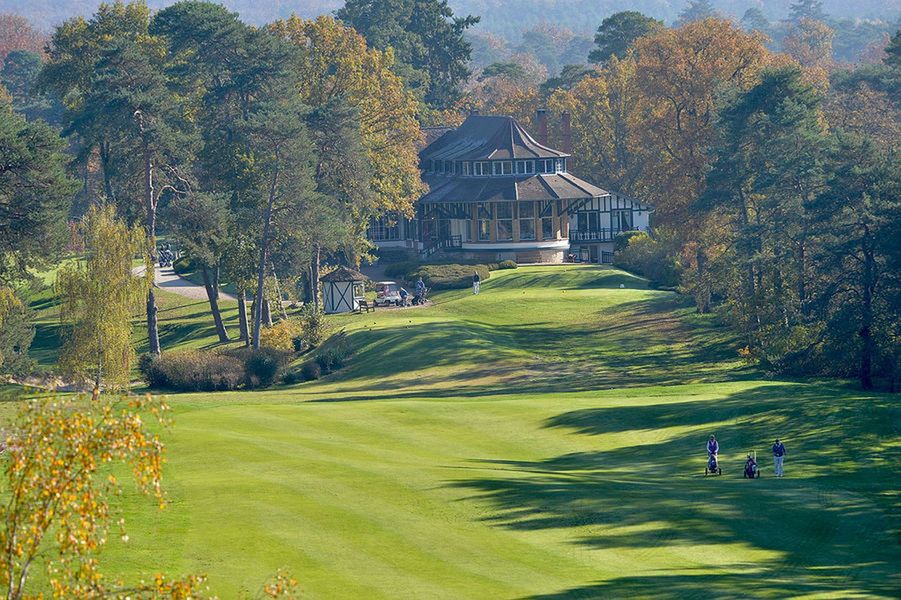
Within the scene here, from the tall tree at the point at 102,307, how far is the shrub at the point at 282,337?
42.3 feet

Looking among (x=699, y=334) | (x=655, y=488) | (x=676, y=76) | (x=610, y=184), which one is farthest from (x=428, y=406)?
(x=610, y=184)

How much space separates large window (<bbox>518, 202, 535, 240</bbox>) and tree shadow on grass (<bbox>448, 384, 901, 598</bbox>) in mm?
59440

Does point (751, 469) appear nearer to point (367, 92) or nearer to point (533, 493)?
point (533, 493)

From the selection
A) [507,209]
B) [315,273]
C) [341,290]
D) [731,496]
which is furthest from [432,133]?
[731,496]

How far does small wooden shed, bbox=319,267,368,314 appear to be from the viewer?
88.8 m

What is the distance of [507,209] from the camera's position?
4338 inches

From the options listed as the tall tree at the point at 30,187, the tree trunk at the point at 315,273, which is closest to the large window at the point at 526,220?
the tree trunk at the point at 315,273

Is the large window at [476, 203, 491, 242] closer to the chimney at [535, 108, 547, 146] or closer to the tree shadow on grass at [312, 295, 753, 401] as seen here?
the chimney at [535, 108, 547, 146]

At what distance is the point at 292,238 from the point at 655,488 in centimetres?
4946

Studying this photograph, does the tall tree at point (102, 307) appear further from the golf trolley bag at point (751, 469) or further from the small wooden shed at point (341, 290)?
the golf trolley bag at point (751, 469)

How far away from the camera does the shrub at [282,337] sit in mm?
79562

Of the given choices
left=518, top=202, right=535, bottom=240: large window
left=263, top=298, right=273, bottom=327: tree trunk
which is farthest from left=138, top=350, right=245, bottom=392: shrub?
left=518, top=202, right=535, bottom=240: large window

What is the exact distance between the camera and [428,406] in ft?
172

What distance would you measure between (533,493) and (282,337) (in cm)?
4671
